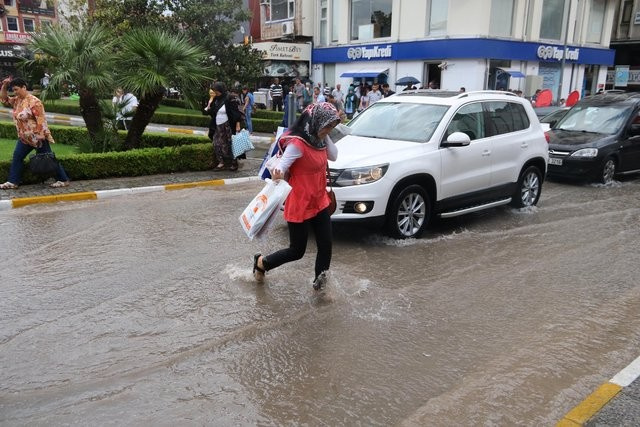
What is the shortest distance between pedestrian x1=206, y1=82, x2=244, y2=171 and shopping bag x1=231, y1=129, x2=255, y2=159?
138mm

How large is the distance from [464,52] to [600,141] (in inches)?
629

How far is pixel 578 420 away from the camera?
3584 mm

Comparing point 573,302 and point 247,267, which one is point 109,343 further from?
point 573,302

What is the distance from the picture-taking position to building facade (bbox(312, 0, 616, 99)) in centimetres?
2678

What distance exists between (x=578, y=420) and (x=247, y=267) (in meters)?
3.70

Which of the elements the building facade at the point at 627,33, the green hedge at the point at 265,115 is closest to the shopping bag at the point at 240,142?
the green hedge at the point at 265,115

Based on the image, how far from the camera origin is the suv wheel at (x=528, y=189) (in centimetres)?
911

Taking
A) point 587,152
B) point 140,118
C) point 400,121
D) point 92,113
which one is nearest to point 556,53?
point 587,152

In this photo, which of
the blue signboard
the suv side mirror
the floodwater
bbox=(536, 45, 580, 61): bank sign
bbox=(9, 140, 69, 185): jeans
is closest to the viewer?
the floodwater

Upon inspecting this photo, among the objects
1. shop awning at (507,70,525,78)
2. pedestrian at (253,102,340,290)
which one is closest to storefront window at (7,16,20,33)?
shop awning at (507,70,525,78)

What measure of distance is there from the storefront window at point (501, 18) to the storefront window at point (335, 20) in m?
10.1

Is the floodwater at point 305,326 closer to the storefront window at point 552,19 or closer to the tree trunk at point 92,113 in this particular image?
the tree trunk at point 92,113

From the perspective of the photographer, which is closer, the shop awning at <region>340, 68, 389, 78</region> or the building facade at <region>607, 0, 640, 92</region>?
the shop awning at <region>340, 68, 389, 78</region>

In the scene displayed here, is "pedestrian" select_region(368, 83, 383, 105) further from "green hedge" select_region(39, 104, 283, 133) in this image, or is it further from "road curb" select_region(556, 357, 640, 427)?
"road curb" select_region(556, 357, 640, 427)
